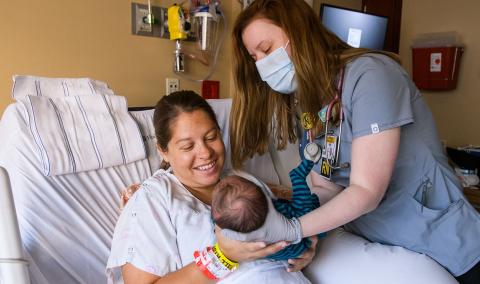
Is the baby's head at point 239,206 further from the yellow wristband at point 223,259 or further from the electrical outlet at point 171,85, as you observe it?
the electrical outlet at point 171,85

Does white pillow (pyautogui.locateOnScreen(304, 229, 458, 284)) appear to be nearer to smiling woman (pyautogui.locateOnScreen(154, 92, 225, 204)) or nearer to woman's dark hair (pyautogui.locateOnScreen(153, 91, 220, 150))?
smiling woman (pyautogui.locateOnScreen(154, 92, 225, 204))

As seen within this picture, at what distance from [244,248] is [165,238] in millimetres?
Answer: 260

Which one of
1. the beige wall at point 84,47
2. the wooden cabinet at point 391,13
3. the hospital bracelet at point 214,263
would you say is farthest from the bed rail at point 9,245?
the wooden cabinet at point 391,13

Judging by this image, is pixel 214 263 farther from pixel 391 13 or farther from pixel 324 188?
pixel 391 13

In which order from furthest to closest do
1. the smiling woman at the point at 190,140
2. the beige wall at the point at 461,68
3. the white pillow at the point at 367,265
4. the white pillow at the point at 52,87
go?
the beige wall at the point at 461,68 → the white pillow at the point at 52,87 → the smiling woman at the point at 190,140 → the white pillow at the point at 367,265

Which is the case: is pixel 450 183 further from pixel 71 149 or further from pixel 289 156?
pixel 71 149

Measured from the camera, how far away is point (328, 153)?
1.19 m

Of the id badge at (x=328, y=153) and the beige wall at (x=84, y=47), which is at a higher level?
the beige wall at (x=84, y=47)

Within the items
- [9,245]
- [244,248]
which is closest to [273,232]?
[244,248]

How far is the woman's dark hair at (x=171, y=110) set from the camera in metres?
1.26

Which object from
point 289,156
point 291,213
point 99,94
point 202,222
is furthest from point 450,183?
point 99,94

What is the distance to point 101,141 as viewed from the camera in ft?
5.04

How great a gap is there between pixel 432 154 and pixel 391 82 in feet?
0.81

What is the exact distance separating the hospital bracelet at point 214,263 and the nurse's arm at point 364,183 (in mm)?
219
